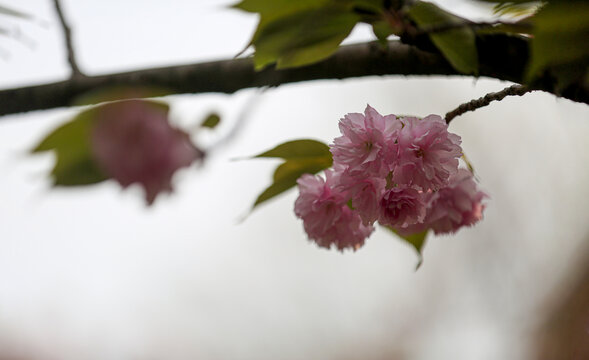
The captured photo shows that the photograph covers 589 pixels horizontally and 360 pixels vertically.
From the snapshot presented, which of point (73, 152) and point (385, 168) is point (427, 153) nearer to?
→ point (385, 168)

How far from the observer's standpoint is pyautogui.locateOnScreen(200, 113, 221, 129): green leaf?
431 mm

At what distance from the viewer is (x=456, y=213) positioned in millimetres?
374

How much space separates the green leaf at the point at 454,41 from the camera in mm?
313

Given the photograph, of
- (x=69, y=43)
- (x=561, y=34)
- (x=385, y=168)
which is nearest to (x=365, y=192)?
(x=385, y=168)

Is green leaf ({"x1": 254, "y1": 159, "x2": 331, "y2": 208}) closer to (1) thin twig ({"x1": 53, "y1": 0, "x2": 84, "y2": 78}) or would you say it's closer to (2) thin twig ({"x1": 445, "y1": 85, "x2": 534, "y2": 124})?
(2) thin twig ({"x1": 445, "y1": 85, "x2": 534, "y2": 124})

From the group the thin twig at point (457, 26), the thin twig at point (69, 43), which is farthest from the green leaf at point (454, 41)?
the thin twig at point (69, 43)

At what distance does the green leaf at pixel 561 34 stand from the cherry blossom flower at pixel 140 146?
0.22 m

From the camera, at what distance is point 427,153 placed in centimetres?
29

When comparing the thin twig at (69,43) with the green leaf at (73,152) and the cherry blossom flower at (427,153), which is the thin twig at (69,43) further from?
the cherry blossom flower at (427,153)

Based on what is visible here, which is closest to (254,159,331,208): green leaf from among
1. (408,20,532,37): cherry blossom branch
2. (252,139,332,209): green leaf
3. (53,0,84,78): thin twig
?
(252,139,332,209): green leaf

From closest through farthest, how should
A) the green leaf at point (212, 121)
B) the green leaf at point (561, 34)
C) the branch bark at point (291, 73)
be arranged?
the green leaf at point (561, 34) < the branch bark at point (291, 73) < the green leaf at point (212, 121)

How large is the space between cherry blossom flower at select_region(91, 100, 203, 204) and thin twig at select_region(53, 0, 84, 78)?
0.65 feet

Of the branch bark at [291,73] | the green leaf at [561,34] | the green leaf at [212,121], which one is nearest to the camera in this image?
the green leaf at [561,34]

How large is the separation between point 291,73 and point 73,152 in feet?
0.60
